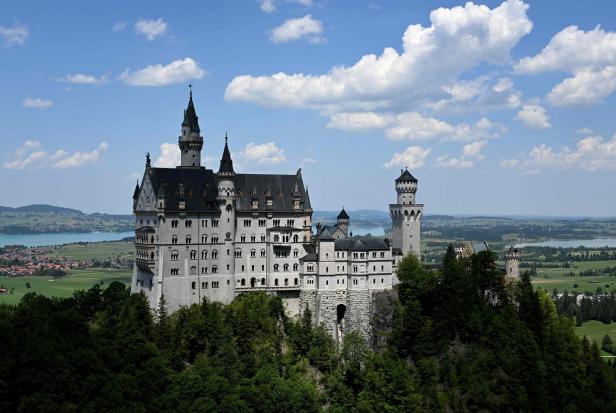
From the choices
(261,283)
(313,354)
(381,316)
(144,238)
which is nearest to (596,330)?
(381,316)

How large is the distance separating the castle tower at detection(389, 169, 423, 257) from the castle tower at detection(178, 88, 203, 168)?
30084mm

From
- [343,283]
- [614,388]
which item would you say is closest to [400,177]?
[343,283]

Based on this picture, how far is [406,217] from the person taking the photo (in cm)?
10456

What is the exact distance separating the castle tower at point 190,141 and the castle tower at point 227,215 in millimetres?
6643

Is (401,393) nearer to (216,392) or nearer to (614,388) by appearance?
(216,392)

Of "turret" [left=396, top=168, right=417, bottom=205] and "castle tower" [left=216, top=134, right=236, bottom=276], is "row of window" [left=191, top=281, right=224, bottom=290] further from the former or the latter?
"turret" [left=396, top=168, right=417, bottom=205]

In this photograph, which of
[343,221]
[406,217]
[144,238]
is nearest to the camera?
[144,238]

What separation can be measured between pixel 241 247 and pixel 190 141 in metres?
16.5

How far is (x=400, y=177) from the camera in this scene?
348ft

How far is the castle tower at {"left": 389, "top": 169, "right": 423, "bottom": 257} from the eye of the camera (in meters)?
104

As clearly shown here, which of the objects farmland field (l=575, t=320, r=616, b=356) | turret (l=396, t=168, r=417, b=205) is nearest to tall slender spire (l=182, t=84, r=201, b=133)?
turret (l=396, t=168, r=417, b=205)

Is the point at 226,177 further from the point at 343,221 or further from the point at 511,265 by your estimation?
the point at 511,265

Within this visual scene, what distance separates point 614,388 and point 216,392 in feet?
182

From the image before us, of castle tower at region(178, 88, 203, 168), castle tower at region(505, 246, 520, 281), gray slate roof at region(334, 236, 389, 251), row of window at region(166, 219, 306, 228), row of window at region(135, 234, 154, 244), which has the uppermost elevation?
castle tower at region(178, 88, 203, 168)
